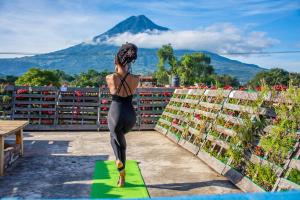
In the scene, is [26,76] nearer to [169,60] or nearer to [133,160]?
[169,60]

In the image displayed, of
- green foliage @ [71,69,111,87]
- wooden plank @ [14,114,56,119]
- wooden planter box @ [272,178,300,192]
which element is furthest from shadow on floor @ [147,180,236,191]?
green foliage @ [71,69,111,87]

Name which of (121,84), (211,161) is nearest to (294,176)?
(211,161)

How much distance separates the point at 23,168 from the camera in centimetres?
694

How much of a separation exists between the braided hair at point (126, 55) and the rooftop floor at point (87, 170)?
1.99m

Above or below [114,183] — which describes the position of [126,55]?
above

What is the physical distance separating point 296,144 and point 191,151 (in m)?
3.79

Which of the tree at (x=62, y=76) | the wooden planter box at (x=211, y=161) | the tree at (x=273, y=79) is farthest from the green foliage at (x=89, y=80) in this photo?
the wooden planter box at (x=211, y=161)

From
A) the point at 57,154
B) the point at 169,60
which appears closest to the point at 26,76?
the point at 169,60

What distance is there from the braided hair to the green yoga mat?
6.29ft

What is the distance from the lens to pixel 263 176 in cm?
512

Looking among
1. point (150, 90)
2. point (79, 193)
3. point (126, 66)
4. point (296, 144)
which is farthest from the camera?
point (150, 90)

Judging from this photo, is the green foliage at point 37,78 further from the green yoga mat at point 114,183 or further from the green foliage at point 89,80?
the green yoga mat at point 114,183

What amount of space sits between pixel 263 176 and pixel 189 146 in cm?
363

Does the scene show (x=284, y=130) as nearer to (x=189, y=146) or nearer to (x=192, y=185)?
(x=192, y=185)
